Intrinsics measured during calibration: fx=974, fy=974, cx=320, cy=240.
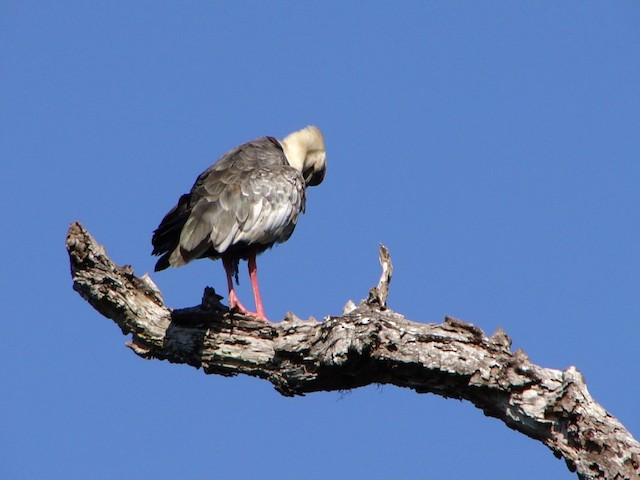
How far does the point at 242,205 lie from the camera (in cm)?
863

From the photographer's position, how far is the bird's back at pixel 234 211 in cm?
824

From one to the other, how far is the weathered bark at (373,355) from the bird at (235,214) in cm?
58

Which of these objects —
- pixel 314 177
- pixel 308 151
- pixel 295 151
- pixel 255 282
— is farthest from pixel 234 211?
pixel 314 177

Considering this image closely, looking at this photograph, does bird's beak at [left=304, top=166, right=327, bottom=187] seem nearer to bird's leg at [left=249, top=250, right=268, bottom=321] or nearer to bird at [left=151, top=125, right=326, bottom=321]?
bird at [left=151, top=125, right=326, bottom=321]

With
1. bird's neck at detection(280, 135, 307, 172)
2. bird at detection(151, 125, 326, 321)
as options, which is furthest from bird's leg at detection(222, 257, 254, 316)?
bird's neck at detection(280, 135, 307, 172)

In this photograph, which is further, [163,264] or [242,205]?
[242,205]

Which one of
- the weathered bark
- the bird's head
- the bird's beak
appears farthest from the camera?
the bird's beak

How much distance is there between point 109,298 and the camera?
278 inches

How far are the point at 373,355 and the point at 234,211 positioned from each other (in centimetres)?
247

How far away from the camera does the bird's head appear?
10.8m

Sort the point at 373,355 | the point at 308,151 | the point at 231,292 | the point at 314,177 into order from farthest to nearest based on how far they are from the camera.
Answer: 1. the point at 314,177
2. the point at 308,151
3. the point at 231,292
4. the point at 373,355

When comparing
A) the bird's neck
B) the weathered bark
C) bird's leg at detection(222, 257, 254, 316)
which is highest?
the bird's neck

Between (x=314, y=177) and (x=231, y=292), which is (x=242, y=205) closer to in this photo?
(x=231, y=292)

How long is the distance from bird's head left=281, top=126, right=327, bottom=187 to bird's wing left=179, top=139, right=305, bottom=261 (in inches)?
52.1
